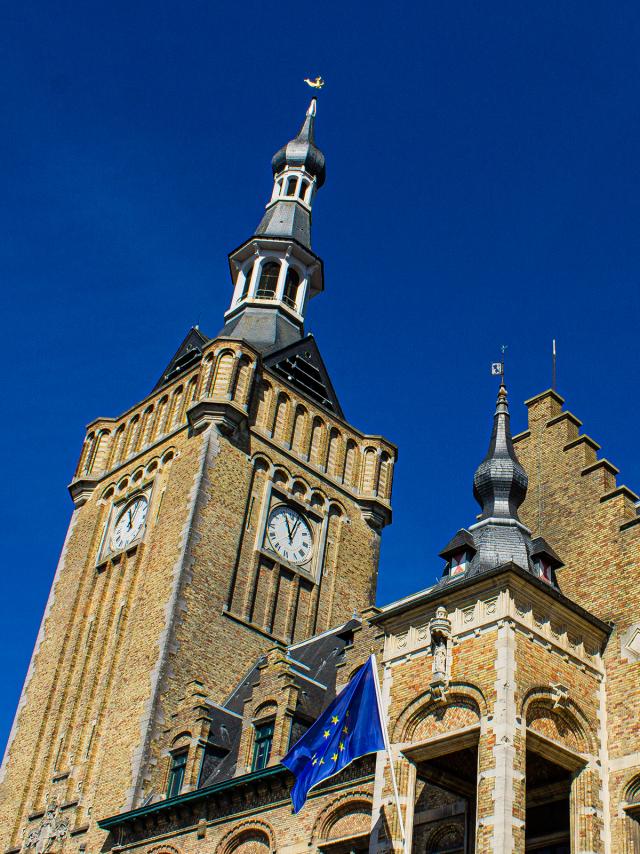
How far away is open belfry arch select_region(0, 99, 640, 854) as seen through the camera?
21.0 meters

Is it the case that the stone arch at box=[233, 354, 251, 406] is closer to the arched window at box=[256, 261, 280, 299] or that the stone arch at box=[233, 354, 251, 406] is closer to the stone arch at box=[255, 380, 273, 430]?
the stone arch at box=[255, 380, 273, 430]

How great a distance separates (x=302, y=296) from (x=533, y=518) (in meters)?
26.3

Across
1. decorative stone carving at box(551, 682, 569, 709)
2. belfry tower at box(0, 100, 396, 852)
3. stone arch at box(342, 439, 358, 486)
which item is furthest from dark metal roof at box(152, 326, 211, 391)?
decorative stone carving at box(551, 682, 569, 709)

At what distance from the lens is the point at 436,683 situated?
21.1 meters

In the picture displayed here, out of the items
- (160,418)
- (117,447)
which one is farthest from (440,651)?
(117,447)

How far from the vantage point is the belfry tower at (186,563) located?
3338 cm

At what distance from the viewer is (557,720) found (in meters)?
21.0

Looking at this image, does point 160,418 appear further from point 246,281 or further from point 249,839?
point 249,839

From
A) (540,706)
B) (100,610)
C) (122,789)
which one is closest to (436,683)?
(540,706)

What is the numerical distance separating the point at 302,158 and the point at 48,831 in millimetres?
36760

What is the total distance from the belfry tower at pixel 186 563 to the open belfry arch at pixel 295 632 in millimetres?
92

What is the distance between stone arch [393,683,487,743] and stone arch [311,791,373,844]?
9.16 ft

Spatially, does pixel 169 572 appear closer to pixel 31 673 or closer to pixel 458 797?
pixel 31 673

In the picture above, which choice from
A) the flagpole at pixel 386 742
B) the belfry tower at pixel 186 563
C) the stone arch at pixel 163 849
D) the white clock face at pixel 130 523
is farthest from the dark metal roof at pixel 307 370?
the flagpole at pixel 386 742
